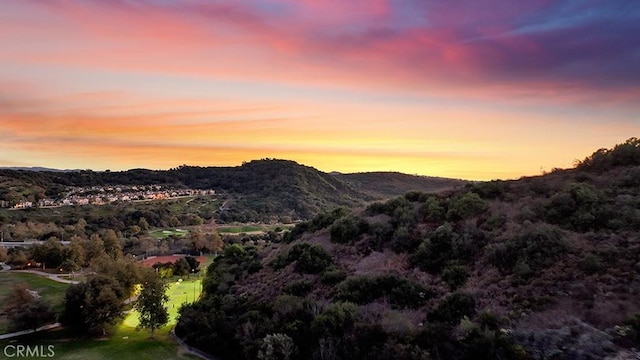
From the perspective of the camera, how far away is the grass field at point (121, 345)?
2870 cm

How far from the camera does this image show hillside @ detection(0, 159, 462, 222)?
383 ft

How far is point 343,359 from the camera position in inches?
791

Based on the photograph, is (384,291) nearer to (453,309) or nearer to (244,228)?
(453,309)

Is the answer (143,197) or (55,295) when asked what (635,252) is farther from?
(143,197)

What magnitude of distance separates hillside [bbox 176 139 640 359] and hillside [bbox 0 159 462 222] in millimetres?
71669

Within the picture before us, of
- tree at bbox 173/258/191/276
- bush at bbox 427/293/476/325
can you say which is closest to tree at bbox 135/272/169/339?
bush at bbox 427/293/476/325

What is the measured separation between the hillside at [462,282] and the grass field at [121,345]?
5.72 ft

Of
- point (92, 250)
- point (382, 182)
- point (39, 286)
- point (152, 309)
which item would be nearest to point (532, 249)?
point (152, 309)

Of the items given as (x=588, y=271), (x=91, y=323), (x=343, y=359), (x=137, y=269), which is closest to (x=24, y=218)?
(x=137, y=269)

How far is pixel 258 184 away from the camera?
486ft

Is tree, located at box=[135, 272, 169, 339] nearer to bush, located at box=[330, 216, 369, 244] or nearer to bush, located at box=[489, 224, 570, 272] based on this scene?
bush, located at box=[330, 216, 369, 244]

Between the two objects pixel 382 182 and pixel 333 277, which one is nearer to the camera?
pixel 333 277

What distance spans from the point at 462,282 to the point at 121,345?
951 inches

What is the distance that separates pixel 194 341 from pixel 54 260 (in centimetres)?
4304
